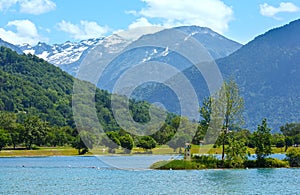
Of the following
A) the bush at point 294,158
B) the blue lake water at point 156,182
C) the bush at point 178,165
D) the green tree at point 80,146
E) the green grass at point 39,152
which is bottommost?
the blue lake water at point 156,182

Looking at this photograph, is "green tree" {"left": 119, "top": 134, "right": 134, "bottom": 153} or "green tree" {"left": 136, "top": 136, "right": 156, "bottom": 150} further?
"green tree" {"left": 136, "top": 136, "right": 156, "bottom": 150}

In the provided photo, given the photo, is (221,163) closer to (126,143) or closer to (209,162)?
(209,162)

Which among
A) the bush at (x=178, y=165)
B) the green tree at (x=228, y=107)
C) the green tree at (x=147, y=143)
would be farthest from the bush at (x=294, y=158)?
the green tree at (x=147, y=143)

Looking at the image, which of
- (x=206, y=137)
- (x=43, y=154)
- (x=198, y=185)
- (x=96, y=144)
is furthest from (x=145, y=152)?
(x=198, y=185)

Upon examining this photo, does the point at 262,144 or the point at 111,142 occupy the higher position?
the point at 111,142

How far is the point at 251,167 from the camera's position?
7056cm

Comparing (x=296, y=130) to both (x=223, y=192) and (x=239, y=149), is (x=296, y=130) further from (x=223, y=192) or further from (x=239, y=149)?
(x=223, y=192)

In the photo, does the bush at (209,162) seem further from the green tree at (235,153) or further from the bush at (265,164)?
the bush at (265,164)

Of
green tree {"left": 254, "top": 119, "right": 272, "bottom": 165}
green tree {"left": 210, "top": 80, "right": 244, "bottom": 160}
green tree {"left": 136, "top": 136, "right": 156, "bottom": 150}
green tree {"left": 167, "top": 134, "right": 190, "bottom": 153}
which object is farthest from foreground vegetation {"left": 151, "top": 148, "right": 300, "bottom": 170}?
green tree {"left": 136, "top": 136, "right": 156, "bottom": 150}

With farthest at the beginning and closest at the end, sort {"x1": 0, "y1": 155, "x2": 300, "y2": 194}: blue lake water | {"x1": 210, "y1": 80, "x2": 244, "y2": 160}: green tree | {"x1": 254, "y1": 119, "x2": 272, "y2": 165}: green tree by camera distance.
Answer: {"x1": 210, "y1": 80, "x2": 244, "y2": 160}: green tree
{"x1": 254, "y1": 119, "x2": 272, "y2": 165}: green tree
{"x1": 0, "y1": 155, "x2": 300, "y2": 194}: blue lake water

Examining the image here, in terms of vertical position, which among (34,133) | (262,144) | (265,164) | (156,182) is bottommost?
(156,182)

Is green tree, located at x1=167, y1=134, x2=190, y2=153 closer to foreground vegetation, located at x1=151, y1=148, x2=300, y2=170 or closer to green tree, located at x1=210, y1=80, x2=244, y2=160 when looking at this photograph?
green tree, located at x1=210, y1=80, x2=244, y2=160

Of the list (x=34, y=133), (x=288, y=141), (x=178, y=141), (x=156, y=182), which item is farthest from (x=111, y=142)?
(x=156, y=182)

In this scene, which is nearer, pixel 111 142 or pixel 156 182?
pixel 156 182
